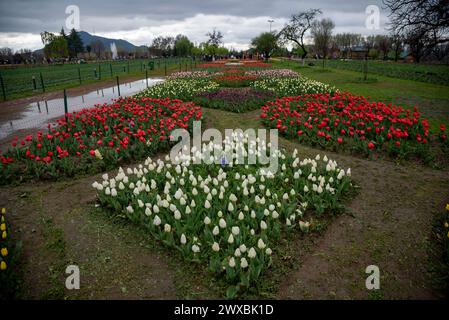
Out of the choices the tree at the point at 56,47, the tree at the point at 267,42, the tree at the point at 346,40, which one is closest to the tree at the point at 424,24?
the tree at the point at 267,42

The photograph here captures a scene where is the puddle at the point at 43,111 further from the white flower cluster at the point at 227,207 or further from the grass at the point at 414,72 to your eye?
the grass at the point at 414,72

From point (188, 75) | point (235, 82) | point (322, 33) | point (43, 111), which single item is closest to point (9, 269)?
point (43, 111)

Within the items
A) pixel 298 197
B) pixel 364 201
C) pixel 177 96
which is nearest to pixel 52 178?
pixel 298 197

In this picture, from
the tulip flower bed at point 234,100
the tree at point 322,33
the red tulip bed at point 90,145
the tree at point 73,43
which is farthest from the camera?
the tree at point 73,43

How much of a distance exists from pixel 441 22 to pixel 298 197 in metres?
21.9

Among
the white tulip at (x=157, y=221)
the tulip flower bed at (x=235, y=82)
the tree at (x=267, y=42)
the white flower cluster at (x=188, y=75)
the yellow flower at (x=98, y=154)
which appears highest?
the tree at (x=267, y=42)

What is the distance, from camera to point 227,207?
5.08m

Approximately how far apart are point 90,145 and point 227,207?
15.1 ft

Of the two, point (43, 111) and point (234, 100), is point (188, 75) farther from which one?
point (43, 111)

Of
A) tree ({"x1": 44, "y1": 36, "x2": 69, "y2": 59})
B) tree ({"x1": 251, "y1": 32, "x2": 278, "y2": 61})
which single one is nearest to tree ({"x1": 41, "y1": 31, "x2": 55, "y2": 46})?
tree ({"x1": 44, "y1": 36, "x2": 69, "y2": 59})

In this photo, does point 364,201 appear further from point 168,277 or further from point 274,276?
point 168,277

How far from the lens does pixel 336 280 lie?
3744mm

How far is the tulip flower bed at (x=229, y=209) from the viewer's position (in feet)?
12.9

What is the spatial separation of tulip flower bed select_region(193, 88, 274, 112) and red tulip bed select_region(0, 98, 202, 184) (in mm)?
2777
